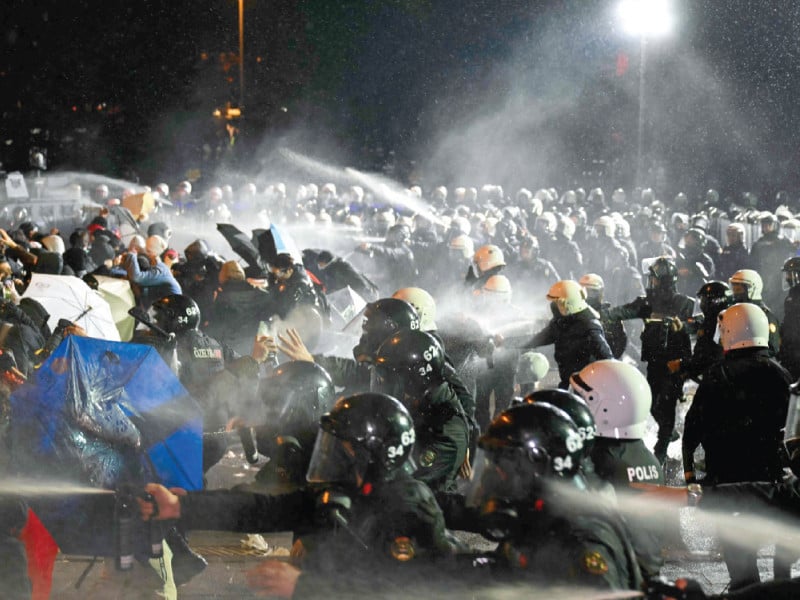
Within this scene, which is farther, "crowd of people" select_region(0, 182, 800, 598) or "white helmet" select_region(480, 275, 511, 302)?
"white helmet" select_region(480, 275, 511, 302)

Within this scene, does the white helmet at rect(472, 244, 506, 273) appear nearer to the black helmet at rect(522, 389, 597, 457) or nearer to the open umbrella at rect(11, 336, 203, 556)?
the open umbrella at rect(11, 336, 203, 556)

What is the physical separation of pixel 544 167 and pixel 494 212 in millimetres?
17330

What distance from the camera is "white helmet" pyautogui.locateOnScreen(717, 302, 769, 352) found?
5.83 metres

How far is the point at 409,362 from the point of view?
207 inches

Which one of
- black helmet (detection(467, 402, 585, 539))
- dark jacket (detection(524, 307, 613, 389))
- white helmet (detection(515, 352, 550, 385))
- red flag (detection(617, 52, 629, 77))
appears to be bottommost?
black helmet (detection(467, 402, 585, 539))

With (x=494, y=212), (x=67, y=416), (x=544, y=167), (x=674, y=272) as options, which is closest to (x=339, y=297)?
(x=674, y=272)

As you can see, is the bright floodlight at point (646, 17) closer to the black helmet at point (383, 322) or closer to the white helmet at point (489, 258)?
the white helmet at point (489, 258)

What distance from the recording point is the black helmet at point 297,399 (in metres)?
4.80

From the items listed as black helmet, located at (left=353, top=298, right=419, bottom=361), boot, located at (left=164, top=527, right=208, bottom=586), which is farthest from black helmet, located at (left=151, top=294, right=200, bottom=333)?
boot, located at (left=164, top=527, right=208, bottom=586)

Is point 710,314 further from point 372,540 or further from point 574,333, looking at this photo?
point 372,540

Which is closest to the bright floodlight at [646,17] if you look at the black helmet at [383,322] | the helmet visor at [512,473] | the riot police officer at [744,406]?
the riot police officer at [744,406]

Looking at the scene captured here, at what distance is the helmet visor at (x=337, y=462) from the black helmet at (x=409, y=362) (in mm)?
1550

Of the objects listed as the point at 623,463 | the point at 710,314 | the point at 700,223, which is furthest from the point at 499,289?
the point at 700,223

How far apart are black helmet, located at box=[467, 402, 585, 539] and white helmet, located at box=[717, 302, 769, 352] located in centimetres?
285
